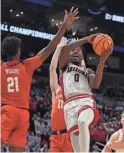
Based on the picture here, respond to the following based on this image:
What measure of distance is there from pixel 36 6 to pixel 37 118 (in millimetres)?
9198

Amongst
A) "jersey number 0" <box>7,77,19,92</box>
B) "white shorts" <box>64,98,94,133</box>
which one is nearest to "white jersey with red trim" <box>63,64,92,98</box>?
"white shorts" <box>64,98,94,133</box>

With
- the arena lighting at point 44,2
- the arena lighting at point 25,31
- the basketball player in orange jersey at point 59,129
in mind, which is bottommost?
the basketball player in orange jersey at point 59,129

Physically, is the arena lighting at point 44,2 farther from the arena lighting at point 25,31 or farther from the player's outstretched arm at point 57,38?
the player's outstretched arm at point 57,38

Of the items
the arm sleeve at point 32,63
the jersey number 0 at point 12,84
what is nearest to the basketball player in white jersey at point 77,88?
the arm sleeve at point 32,63

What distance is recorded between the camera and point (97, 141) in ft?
41.5

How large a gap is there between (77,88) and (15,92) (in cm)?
65

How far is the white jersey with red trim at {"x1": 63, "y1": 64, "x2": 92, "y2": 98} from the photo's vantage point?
441 centimetres

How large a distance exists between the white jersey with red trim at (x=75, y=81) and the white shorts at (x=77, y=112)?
0.35 ft

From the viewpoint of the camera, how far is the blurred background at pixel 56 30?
17.9 m

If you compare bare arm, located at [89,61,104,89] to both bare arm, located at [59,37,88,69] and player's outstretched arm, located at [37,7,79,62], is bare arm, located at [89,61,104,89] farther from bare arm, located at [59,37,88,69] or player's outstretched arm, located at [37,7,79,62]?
player's outstretched arm, located at [37,7,79,62]

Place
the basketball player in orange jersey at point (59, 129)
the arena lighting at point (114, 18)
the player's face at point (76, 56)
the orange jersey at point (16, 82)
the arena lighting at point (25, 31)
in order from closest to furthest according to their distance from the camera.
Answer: the orange jersey at point (16, 82), the player's face at point (76, 56), the basketball player in orange jersey at point (59, 129), the arena lighting at point (25, 31), the arena lighting at point (114, 18)

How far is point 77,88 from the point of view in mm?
4410

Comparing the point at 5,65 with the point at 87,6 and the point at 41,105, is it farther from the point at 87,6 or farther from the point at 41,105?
the point at 87,6

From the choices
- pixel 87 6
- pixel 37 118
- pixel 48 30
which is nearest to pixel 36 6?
pixel 48 30
